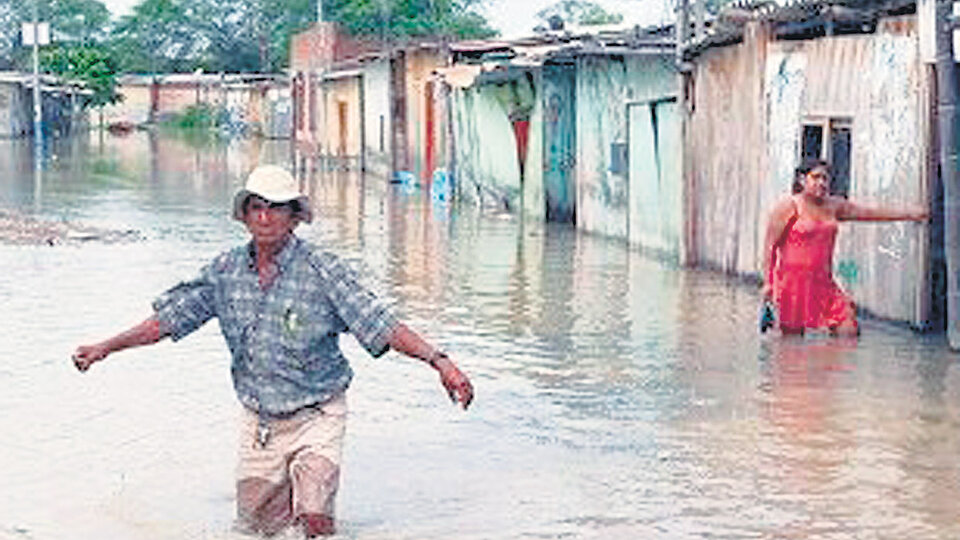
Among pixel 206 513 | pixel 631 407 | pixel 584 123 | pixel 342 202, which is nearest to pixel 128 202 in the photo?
pixel 342 202

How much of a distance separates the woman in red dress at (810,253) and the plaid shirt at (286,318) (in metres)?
5.58

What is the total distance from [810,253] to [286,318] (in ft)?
19.5

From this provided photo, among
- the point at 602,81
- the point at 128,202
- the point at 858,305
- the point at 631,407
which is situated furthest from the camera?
the point at 128,202

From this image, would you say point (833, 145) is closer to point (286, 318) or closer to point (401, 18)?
point (286, 318)

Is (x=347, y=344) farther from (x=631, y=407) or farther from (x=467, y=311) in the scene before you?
(x=631, y=407)

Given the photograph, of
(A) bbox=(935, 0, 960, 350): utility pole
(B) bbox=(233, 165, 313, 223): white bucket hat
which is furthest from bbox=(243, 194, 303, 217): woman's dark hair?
(A) bbox=(935, 0, 960, 350): utility pole

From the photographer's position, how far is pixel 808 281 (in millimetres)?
11609

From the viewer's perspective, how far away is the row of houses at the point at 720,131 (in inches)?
470

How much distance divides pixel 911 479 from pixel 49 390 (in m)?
4.97

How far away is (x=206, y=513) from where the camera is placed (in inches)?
287

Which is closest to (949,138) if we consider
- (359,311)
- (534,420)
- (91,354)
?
(534,420)

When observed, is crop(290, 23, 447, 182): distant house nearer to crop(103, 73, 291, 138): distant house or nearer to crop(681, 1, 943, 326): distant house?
crop(103, 73, 291, 138): distant house

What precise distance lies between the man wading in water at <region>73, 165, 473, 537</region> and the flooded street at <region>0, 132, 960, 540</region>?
1.96 feet

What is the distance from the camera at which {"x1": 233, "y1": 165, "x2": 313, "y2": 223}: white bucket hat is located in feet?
20.5
